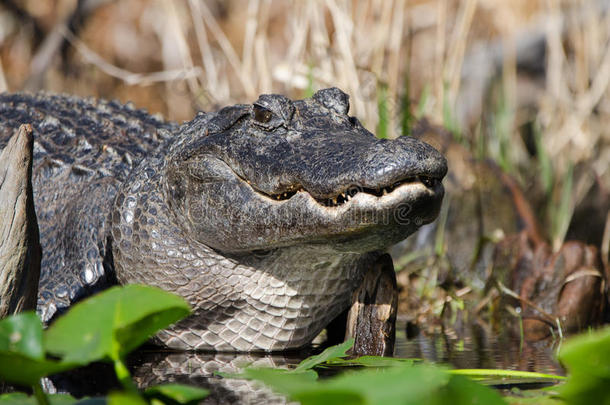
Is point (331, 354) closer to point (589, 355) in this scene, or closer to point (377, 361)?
point (377, 361)

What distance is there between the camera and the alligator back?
3.20 m

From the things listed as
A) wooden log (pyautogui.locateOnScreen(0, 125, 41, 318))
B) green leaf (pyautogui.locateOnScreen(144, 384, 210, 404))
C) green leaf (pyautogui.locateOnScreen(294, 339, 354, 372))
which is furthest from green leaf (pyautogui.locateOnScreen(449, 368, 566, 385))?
wooden log (pyautogui.locateOnScreen(0, 125, 41, 318))

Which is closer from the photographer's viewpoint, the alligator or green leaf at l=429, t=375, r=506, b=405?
green leaf at l=429, t=375, r=506, b=405

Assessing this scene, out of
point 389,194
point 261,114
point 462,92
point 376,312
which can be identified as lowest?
point 376,312

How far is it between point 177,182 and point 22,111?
5.27 feet

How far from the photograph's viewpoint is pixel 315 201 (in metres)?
2.41

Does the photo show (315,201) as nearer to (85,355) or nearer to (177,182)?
(177,182)

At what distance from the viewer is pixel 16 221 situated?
2.13 metres

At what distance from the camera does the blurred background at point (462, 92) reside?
4.57m

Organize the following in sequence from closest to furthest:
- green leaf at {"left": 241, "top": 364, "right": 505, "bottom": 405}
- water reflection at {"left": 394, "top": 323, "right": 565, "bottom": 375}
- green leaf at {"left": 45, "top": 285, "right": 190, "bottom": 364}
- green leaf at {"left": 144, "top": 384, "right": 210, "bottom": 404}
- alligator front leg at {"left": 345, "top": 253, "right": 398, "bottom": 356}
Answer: green leaf at {"left": 241, "top": 364, "right": 505, "bottom": 405} < green leaf at {"left": 45, "top": 285, "right": 190, "bottom": 364} < green leaf at {"left": 144, "top": 384, "right": 210, "bottom": 404} < water reflection at {"left": 394, "top": 323, "right": 565, "bottom": 375} < alligator front leg at {"left": 345, "top": 253, "right": 398, "bottom": 356}

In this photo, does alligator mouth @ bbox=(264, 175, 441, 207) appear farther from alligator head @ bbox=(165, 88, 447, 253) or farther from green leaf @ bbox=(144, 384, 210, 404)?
green leaf @ bbox=(144, 384, 210, 404)

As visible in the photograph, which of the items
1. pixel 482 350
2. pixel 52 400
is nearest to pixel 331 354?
pixel 52 400

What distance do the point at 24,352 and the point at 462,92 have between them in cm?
595

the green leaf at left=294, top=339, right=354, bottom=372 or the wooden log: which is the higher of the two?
→ the wooden log
